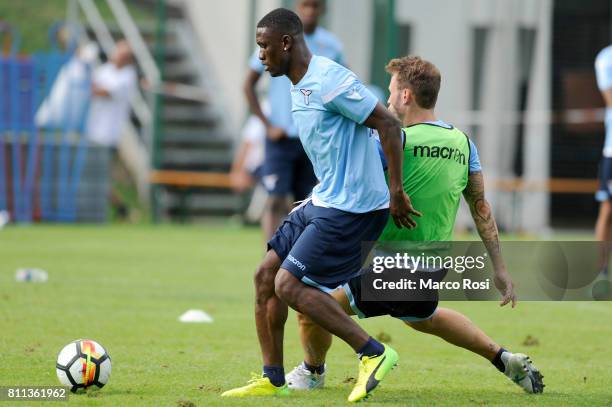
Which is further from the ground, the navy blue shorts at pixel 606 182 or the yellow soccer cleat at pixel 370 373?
the navy blue shorts at pixel 606 182

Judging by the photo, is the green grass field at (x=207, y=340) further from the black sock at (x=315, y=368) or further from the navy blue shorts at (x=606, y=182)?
the navy blue shorts at (x=606, y=182)

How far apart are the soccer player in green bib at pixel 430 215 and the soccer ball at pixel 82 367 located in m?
0.97

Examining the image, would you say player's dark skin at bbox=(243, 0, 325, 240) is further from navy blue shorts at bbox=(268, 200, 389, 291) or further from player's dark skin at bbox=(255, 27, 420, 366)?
navy blue shorts at bbox=(268, 200, 389, 291)

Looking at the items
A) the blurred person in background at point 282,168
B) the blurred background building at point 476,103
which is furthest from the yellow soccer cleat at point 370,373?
the blurred background building at point 476,103

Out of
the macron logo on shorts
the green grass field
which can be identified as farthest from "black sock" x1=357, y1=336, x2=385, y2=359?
the macron logo on shorts

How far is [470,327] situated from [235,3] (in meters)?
17.8

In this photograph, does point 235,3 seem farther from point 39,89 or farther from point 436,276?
point 436,276

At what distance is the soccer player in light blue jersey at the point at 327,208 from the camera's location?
229 inches

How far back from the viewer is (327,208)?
597cm

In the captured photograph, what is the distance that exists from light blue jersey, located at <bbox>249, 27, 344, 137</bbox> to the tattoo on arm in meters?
5.04

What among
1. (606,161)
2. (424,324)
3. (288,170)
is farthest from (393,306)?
(606,161)

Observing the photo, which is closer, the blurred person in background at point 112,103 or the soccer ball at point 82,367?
the soccer ball at point 82,367

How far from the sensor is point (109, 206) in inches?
861

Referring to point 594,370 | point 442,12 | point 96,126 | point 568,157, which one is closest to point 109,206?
point 96,126
